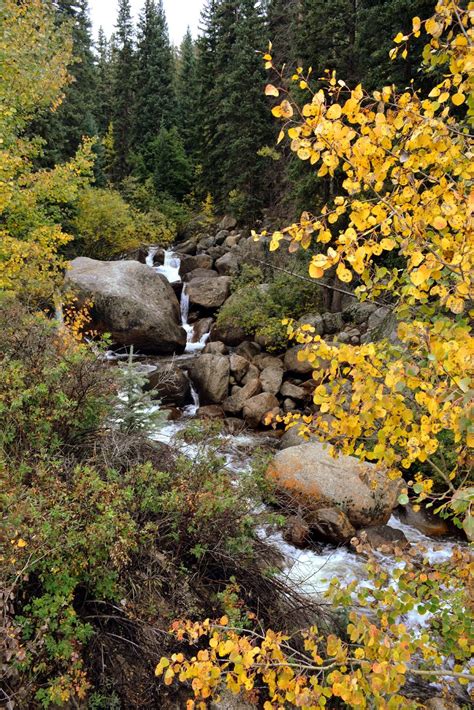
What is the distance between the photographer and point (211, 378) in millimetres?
12055

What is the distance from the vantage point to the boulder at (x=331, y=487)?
22.1ft

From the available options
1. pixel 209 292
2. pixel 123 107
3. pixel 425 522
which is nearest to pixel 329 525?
pixel 425 522

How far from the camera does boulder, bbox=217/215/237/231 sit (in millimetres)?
26391

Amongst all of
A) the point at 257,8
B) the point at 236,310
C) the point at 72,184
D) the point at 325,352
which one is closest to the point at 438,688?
the point at 325,352

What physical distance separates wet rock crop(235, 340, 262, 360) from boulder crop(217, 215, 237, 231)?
1379cm

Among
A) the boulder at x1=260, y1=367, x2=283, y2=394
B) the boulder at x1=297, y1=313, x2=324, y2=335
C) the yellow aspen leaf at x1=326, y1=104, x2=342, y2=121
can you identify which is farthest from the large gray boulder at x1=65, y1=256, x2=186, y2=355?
the yellow aspen leaf at x1=326, y1=104, x2=342, y2=121

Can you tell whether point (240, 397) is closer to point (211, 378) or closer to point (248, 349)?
point (211, 378)

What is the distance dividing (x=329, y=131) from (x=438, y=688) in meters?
4.96

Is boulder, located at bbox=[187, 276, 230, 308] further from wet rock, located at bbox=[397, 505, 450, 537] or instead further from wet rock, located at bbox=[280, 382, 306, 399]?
wet rock, located at bbox=[397, 505, 450, 537]

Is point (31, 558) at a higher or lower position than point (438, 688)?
higher

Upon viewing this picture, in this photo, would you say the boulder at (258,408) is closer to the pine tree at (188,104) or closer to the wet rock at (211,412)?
the wet rock at (211,412)

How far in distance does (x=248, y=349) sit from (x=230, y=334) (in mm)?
1198

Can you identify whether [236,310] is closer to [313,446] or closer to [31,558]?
[313,446]

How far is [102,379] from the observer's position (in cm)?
487
